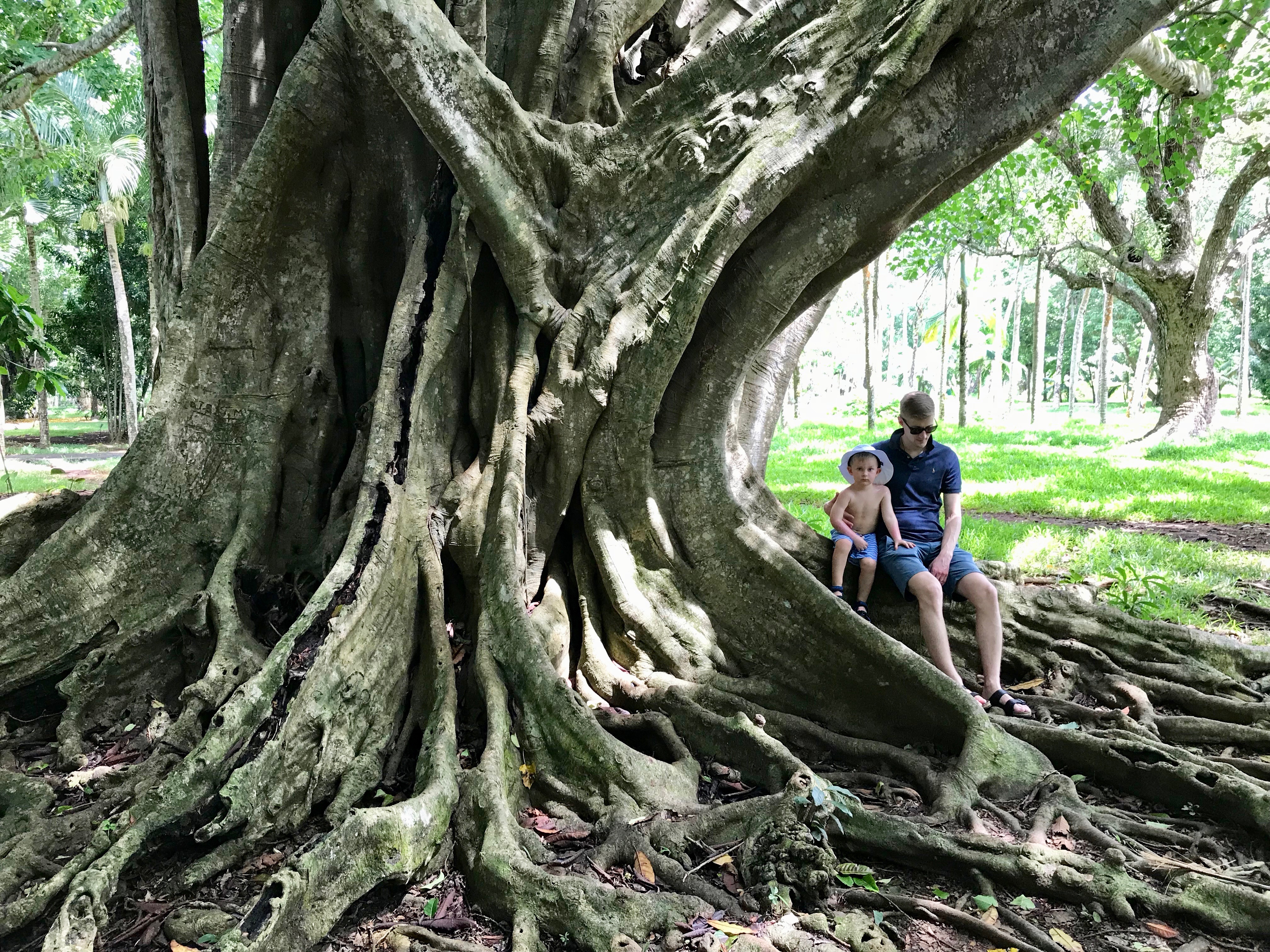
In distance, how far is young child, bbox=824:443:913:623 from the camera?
4246mm

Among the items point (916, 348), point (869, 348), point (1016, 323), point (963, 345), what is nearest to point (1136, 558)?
point (869, 348)

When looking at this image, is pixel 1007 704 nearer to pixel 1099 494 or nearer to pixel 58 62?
pixel 1099 494

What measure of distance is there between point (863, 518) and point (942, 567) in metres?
0.49

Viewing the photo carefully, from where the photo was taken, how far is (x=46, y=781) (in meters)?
3.16

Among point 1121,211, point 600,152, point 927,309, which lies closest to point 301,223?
point 600,152

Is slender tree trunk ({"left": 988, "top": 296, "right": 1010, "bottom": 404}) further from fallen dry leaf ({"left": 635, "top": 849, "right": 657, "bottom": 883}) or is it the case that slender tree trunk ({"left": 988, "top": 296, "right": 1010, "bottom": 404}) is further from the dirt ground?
fallen dry leaf ({"left": 635, "top": 849, "right": 657, "bottom": 883})

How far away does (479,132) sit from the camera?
12.5ft

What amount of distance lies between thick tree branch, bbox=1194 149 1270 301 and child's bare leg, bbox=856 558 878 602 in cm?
1191

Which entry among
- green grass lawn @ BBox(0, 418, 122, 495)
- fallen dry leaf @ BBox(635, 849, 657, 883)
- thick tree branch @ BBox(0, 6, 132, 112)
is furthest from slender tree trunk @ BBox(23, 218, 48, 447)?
fallen dry leaf @ BBox(635, 849, 657, 883)

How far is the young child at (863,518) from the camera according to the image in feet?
13.9

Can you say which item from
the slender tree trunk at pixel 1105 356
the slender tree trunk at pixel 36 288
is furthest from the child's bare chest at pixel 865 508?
the slender tree trunk at pixel 1105 356

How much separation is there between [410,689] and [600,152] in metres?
2.90

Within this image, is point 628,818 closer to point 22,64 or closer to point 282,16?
point 282,16

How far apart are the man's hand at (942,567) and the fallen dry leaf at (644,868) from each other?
2268mm
